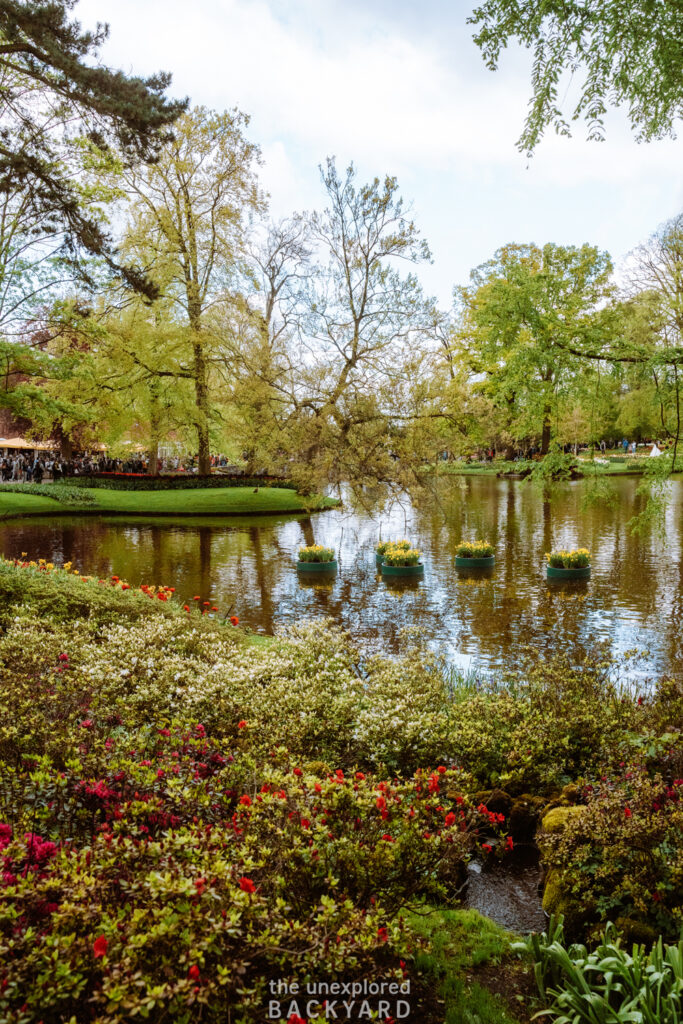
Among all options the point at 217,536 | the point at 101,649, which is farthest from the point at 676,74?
the point at 217,536

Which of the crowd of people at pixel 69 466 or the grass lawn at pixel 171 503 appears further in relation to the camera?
the crowd of people at pixel 69 466

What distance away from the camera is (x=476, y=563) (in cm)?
1575

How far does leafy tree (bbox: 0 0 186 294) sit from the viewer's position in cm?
622

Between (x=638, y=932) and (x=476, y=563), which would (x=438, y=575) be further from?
(x=638, y=932)

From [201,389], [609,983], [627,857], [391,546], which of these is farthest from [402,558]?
[201,389]

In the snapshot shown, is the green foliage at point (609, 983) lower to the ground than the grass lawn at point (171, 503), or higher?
lower

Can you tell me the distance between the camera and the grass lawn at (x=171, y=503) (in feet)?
87.2

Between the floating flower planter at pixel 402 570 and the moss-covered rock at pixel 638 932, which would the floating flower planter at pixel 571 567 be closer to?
the floating flower planter at pixel 402 570

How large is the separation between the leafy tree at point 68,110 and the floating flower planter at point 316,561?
8.85 meters

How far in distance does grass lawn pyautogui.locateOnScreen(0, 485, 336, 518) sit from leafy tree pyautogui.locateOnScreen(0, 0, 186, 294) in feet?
62.0

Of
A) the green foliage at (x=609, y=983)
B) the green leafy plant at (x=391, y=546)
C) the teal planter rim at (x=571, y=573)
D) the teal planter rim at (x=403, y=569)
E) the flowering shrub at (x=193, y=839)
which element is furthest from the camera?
the green leafy plant at (x=391, y=546)

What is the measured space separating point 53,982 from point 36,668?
351 cm

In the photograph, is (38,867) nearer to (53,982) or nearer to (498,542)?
(53,982)

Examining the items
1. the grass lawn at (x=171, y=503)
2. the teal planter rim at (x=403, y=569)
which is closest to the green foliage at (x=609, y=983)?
the teal planter rim at (x=403, y=569)
